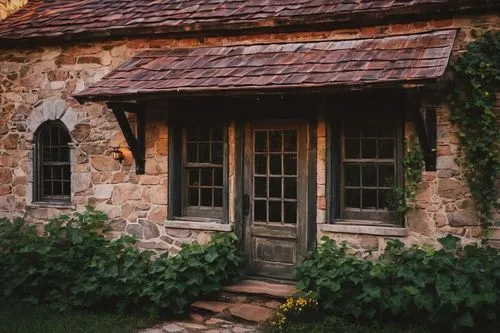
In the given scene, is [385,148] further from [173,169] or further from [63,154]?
[63,154]

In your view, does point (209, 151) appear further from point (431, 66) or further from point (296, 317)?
point (431, 66)

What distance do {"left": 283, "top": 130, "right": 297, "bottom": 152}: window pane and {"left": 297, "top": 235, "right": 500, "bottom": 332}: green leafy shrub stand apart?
1621 millimetres

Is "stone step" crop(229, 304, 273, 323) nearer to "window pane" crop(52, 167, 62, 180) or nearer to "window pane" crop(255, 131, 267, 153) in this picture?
"window pane" crop(255, 131, 267, 153)

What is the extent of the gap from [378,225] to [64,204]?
4.84 meters

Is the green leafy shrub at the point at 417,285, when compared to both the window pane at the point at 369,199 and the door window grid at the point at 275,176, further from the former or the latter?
the door window grid at the point at 275,176

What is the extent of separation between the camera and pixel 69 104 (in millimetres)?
8523

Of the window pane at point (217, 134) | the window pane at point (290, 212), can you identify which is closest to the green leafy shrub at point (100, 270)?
the window pane at point (290, 212)

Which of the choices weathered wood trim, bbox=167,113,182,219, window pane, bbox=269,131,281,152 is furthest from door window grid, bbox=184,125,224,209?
window pane, bbox=269,131,281,152

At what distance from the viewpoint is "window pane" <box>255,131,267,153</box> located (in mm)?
7543

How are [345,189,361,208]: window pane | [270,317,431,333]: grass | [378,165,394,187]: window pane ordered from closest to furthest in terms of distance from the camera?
[270,317,431,333]: grass
[378,165,394,187]: window pane
[345,189,361,208]: window pane

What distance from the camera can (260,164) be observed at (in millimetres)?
7562

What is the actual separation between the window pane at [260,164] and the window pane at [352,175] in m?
1.11

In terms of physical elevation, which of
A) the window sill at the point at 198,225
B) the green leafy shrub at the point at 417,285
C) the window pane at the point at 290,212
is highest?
the window pane at the point at 290,212

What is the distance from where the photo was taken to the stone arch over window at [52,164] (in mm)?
8750
